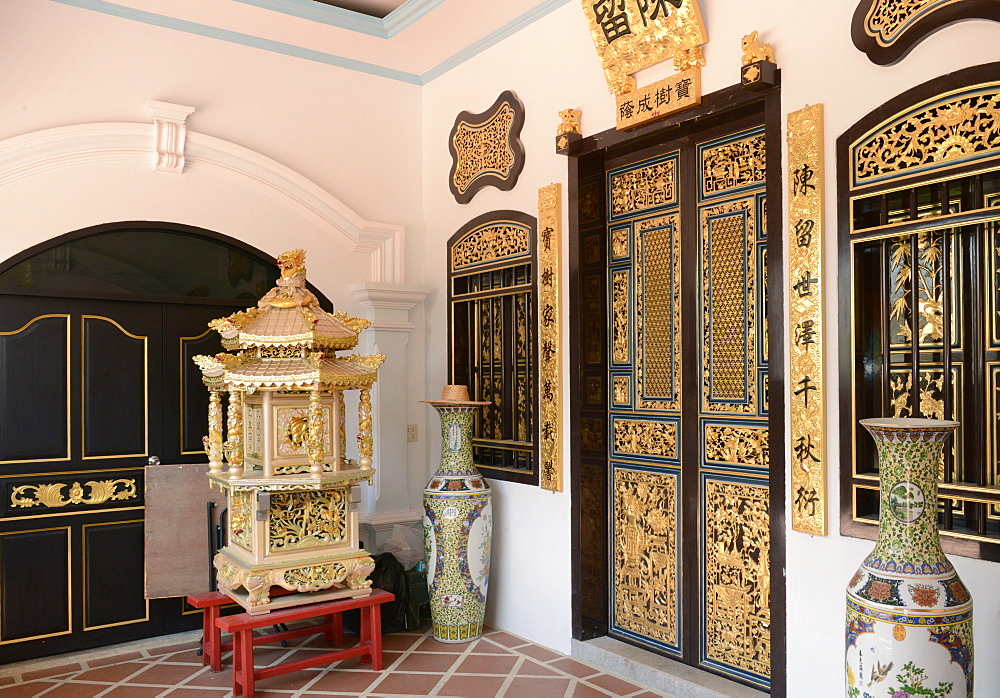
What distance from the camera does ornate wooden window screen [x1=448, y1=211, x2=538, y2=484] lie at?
189 inches

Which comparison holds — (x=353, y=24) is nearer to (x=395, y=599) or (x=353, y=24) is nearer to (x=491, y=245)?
(x=491, y=245)

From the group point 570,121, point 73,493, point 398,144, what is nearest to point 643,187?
point 570,121

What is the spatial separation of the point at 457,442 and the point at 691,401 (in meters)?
1.40

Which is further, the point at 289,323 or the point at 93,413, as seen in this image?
the point at 93,413

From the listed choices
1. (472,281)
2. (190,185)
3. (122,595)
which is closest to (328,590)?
(122,595)

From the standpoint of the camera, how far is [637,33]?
3.88m

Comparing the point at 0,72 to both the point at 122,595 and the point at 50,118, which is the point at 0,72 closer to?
the point at 50,118

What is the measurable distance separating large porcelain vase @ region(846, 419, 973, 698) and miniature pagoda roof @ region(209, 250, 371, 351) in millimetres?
2550

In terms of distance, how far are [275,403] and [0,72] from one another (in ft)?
7.61

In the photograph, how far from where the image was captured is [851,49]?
10.1ft

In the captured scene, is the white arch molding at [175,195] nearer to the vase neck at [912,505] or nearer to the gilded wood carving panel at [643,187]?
the gilded wood carving panel at [643,187]

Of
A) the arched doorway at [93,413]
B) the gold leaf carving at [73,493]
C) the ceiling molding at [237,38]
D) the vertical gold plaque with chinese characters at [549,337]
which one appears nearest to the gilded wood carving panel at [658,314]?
the vertical gold plaque with chinese characters at [549,337]

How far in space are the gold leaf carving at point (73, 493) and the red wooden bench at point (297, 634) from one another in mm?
1005

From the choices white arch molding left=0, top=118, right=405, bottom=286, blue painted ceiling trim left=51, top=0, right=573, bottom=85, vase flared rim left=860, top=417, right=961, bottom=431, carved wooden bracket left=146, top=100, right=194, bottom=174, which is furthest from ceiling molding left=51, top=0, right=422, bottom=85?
vase flared rim left=860, top=417, right=961, bottom=431
